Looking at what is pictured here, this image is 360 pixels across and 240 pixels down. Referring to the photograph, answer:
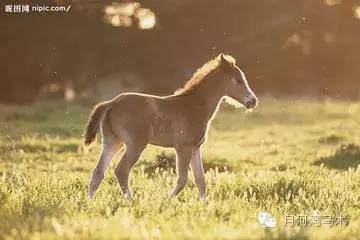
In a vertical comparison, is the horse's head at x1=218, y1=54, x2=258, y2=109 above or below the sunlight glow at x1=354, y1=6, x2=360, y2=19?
below

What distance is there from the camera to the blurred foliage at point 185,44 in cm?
1919

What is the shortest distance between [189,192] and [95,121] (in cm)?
141

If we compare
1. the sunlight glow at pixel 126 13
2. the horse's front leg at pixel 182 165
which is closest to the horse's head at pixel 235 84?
the horse's front leg at pixel 182 165

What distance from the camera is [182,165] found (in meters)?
9.04

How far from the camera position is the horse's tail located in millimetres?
8984

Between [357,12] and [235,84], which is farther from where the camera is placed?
[357,12]
